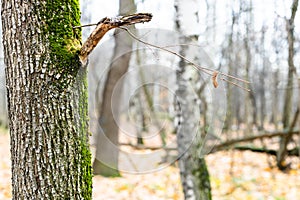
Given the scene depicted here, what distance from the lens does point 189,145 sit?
4391mm

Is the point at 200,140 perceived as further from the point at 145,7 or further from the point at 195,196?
the point at 145,7

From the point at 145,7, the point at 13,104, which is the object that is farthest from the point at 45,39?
the point at 145,7

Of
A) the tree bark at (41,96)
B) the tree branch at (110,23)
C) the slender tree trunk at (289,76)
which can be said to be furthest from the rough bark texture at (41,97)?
the slender tree trunk at (289,76)

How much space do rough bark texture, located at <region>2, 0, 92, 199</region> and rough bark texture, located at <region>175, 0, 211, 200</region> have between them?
2.42 meters

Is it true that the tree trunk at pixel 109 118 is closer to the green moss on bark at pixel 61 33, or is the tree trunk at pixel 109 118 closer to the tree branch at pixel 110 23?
the green moss on bark at pixel 61 33

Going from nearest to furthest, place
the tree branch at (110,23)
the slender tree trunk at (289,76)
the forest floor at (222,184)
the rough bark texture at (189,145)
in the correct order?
1. the tree branch at (110,23)
2. the rough bark texture at (189,145)
3. the slender tree trunk at (289,76)
4. the forest floor at (222,184)

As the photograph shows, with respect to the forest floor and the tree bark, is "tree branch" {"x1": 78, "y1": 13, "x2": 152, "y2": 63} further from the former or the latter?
the forest floor

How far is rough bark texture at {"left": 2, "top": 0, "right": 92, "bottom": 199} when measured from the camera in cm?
201

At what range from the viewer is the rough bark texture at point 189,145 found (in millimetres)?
4363

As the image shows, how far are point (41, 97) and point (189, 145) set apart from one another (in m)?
2.67

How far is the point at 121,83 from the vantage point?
9.59m

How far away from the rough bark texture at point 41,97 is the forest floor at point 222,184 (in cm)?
477

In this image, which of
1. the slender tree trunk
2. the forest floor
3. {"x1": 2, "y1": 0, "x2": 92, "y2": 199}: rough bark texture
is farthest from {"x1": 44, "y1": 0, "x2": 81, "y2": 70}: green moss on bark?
the forest floor

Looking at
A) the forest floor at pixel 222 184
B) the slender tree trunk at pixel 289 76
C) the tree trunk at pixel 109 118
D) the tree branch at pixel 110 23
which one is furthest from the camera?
the tree trunk at pixel 109 118
